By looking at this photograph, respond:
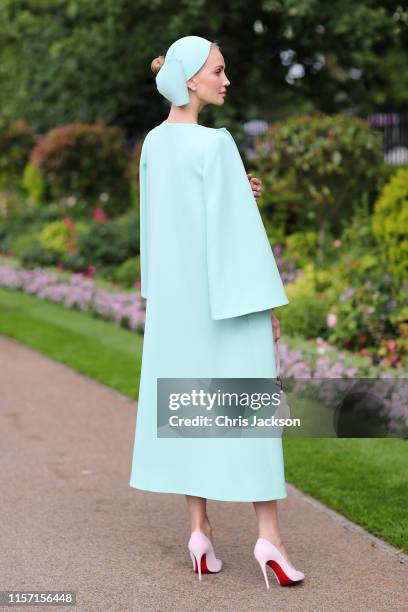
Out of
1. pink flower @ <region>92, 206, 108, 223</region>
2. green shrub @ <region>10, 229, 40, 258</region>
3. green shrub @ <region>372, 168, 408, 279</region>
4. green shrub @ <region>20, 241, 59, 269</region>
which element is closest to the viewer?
green shrub @ <region>372, 168, 408, 279</region>

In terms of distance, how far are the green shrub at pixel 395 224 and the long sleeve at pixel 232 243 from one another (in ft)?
16.3

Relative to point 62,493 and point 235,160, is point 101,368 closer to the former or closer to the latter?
point 62,493

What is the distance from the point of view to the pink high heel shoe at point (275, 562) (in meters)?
3.75

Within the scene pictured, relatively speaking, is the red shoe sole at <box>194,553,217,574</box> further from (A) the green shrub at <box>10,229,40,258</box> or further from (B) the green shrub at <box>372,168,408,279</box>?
(A) the green shrub at <box>10,229,40,258</box>

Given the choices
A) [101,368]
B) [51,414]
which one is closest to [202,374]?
[51,414]

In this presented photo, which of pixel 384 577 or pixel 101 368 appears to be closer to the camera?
pixel 384 577

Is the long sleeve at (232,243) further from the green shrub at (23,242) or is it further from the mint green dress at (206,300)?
the green shrub at (23,242)

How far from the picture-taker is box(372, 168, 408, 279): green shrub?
28.3 feet

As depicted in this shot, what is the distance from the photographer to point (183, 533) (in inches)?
176

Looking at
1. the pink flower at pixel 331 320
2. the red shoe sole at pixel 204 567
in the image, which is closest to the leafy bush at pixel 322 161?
the pink flower at pixel 331 320

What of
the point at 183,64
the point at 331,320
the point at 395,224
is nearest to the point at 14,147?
the point at 395,224

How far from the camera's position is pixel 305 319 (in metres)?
8.18

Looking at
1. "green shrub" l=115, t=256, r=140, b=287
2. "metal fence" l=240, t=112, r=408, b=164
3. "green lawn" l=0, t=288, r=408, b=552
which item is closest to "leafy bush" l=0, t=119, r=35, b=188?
"metal fence" l=240, t=112, r=408, b=164

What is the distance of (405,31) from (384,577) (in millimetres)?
11351
